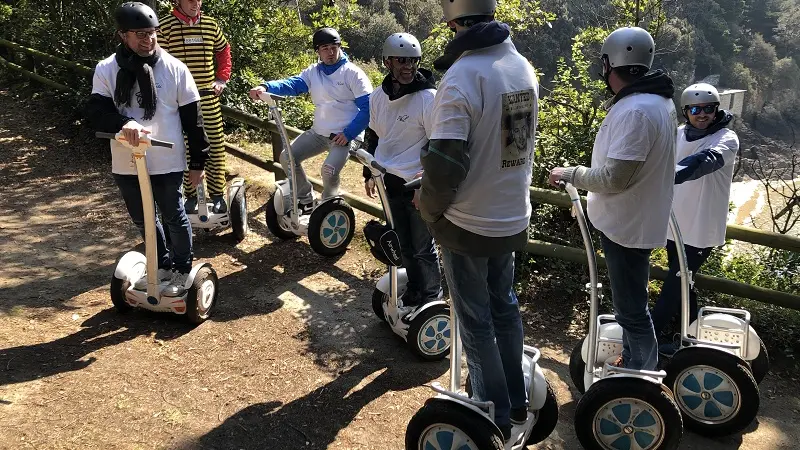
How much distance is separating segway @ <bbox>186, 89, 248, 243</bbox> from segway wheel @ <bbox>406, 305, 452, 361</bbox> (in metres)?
2.55

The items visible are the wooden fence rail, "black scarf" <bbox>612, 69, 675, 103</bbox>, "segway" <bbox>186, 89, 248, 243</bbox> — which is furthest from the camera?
"segway" <bbox>186, 89, 248, 243</bbox>

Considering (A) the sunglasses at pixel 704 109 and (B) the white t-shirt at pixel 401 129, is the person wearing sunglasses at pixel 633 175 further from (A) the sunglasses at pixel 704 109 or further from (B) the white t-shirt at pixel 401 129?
(B) the white t-shirt at pixel 401 129

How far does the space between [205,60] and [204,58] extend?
0.02m

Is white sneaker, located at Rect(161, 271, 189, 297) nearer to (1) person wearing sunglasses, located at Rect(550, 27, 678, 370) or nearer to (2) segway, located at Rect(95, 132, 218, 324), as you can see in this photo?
(2) segway, located at Rect(95, 132, 218, 324)

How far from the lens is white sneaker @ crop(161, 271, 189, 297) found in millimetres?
4574

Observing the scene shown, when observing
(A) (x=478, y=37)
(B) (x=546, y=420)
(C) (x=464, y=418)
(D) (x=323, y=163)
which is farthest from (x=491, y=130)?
(D) (x=323, y=163)

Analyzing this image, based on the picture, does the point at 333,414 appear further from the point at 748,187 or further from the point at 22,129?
the point at 748,187

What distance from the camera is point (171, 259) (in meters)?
4.80

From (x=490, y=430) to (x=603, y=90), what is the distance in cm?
517

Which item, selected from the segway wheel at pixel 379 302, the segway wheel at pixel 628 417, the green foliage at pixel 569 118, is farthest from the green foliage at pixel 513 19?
the segway wheel at pixel 628 417

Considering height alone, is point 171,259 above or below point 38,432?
above

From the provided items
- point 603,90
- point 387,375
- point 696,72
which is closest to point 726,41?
point 696,72

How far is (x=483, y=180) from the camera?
2.80 metres

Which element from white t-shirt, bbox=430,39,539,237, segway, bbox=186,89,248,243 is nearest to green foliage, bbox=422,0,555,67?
segway, bbox=186,89,248,243
